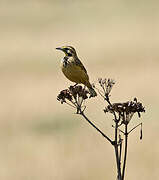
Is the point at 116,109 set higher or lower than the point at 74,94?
lower

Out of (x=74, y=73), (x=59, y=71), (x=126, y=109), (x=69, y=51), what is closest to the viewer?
(x=126, y=109)

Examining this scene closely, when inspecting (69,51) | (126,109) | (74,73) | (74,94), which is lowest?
(126,109)

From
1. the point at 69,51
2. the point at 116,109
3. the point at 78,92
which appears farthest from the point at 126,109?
the point at 69,51

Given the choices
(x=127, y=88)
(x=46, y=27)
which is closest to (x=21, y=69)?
(x=127, y=88)

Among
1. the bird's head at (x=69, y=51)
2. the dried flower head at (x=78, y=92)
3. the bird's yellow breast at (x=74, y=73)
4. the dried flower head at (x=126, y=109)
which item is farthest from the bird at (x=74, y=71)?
the dried flower head at (x=126, y=109)

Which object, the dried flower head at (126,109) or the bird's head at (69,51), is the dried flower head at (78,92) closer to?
the dried flower head at (126,109)

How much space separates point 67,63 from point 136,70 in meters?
16.5

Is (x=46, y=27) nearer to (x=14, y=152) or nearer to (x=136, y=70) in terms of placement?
(x=136, y=70)

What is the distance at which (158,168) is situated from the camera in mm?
9672

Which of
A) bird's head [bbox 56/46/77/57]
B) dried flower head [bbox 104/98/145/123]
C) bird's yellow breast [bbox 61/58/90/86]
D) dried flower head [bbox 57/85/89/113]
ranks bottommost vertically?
dried flower head [bbox 104/98/145/123]

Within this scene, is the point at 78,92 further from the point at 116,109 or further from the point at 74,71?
the point at 74,71

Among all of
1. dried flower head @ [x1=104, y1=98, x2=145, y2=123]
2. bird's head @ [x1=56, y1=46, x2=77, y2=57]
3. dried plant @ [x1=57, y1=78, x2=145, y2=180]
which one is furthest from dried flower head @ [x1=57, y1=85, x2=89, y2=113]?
bird's head @ [x1=56, y1=46, x2=77, y2=57]

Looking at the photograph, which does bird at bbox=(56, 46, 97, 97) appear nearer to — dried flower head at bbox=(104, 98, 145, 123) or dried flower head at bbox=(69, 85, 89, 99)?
dried flower head at bbox=(69, 85, 89, 99)

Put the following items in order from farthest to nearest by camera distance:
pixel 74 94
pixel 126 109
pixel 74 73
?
1. pixel 74 73
2. pixel 74 94
3. pixel 126 109
